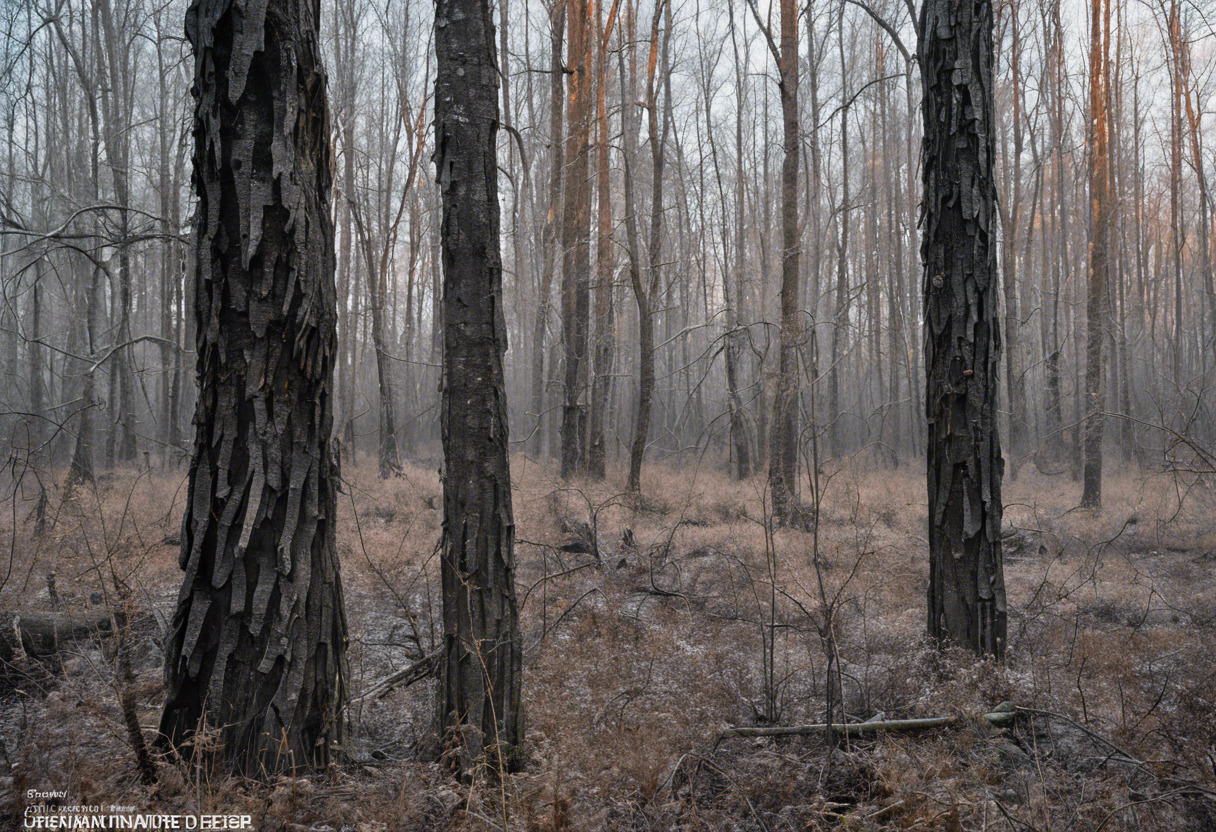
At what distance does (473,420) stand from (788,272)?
263 inches

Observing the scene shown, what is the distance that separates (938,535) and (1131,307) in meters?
21.5

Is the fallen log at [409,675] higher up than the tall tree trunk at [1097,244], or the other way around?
the tall tree trunk at [1097,244]

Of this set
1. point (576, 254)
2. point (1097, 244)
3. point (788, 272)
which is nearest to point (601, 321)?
point (576, 254)

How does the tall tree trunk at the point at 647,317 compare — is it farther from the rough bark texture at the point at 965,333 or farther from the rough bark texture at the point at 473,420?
the rough bark texture at the point at 473,420

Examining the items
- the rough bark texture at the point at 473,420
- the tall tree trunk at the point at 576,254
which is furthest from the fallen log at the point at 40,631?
the tall tree trunk at the point at 576,254

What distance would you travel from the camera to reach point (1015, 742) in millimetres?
2812

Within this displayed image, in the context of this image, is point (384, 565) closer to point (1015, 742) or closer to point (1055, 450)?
point (1015, 742)

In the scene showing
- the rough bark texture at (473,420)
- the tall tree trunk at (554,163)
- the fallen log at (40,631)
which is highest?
the tall tree trunk at (554,163)

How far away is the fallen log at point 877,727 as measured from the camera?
9.12 ft

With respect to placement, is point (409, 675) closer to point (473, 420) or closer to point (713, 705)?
point (713, 705)

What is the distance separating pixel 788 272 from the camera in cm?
834

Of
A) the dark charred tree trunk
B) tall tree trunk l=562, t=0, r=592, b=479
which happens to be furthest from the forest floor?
tall tree trunk l=562, t=0, r=592, b=479

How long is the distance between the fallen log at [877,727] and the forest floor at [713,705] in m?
0.06

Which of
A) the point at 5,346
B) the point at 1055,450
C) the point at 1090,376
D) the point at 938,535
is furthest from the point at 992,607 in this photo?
the point at 5,346
